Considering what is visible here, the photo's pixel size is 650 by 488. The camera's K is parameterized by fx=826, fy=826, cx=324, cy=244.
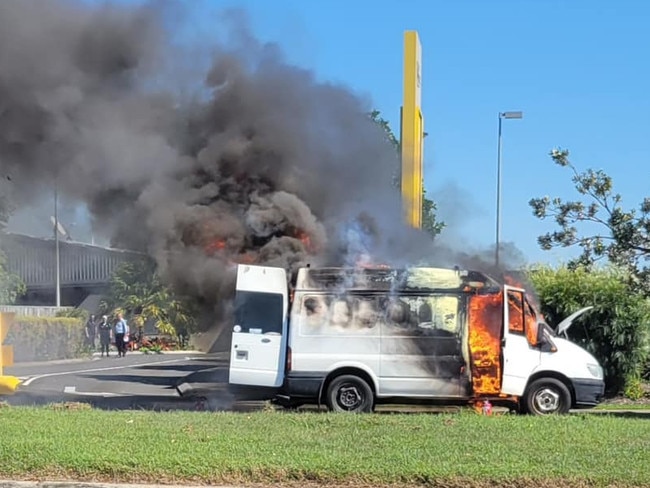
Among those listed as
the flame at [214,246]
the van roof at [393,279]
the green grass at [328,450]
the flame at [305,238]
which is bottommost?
the green grass at [328,450]

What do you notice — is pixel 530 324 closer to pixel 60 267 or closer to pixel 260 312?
pixel 260 312

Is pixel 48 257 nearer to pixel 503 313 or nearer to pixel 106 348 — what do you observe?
pixel 106 348

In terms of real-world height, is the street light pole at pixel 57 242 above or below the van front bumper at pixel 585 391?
above

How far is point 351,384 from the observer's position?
11750mm

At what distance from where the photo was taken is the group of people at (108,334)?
2950cm

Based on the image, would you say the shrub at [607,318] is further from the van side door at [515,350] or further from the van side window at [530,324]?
the van side door at [515,350]

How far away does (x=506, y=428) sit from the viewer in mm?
9000

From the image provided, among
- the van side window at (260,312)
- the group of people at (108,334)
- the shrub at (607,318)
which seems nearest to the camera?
the van side window at (260,312)

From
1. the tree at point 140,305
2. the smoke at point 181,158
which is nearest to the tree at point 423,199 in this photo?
the smoke at point 181,158

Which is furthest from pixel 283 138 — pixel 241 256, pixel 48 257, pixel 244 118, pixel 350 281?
pixel 48 257

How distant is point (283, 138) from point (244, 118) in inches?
29.8

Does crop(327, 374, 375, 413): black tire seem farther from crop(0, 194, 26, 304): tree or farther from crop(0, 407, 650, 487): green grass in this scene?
crop(0, 194, 26, 304): tree

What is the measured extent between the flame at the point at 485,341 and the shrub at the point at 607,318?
432cm

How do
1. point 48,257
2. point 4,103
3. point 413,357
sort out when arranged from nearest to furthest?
point 413,357
point 4,103
point 48,257
